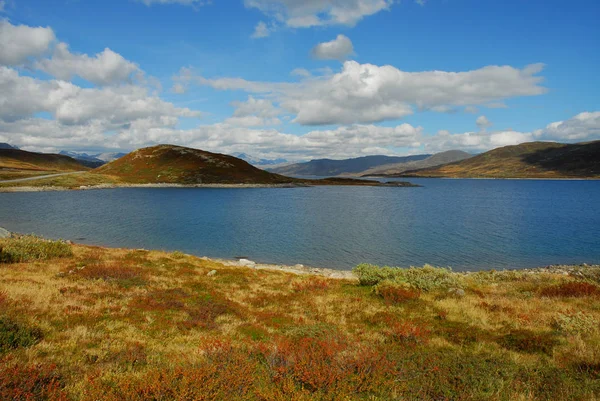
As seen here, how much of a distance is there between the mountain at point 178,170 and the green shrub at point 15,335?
167413 millimetres

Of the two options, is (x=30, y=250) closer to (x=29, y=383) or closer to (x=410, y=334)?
(x=29, y=383)

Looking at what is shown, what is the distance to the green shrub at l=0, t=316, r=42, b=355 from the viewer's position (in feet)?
30.5

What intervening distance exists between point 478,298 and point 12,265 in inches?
1137

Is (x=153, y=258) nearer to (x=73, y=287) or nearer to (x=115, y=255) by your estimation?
(x=115, y=255)

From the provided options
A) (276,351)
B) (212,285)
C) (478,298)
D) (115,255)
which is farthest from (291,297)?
(115,255)

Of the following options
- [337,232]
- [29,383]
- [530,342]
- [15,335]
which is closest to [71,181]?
[337,232]

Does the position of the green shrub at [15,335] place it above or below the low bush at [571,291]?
above

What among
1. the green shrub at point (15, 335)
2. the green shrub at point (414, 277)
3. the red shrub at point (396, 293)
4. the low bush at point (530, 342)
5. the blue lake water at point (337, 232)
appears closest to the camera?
the green shrub at point (15, 335)

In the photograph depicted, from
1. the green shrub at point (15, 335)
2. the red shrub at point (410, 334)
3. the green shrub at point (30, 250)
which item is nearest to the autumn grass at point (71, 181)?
the green shrub at point (30, 250)

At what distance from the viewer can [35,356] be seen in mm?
9047

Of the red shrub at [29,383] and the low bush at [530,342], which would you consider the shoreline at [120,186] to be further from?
the low bush at [530,342]

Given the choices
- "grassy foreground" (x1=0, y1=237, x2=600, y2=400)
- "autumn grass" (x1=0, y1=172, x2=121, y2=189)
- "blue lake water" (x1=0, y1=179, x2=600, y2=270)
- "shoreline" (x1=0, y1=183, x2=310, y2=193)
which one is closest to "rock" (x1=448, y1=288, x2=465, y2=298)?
Result: "grassy foreground" (x1=0, y1=237, x2=600, y2=400)

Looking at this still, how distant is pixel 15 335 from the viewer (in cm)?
975

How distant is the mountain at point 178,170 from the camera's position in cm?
17262
